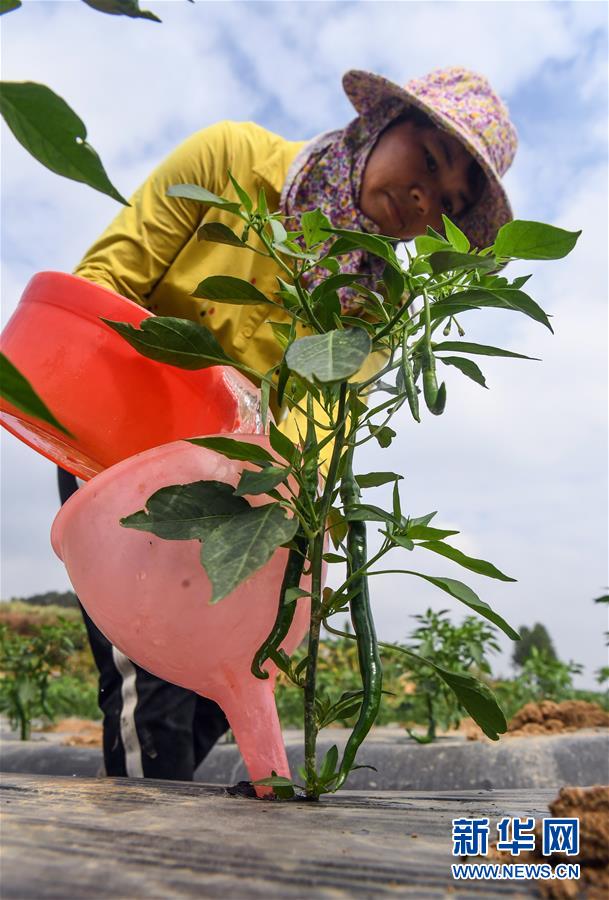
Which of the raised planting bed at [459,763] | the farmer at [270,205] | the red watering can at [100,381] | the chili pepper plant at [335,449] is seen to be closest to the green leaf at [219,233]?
the chili pepper plant at [335,449]

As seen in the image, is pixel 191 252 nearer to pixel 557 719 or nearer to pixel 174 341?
pixel 174 341

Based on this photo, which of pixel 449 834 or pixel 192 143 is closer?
pixel 449 834

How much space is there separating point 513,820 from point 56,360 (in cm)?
74

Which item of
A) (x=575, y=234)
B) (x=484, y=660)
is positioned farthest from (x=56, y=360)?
(x=484, y=660)

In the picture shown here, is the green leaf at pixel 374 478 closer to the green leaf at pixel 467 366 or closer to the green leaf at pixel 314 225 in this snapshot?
the green leaf at pixel 467 366

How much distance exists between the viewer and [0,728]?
169 inches

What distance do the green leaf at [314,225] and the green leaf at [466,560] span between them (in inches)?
13.5

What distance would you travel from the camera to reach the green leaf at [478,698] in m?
0.78

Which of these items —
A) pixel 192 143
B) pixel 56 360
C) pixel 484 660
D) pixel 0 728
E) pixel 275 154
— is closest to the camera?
pixel 56 360

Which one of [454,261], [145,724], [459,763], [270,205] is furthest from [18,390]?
[459,763]

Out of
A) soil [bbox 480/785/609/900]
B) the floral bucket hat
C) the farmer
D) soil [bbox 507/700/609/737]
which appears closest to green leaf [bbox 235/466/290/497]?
soil [bbox 480/785/609/900]

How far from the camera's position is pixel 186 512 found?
71 centimetres

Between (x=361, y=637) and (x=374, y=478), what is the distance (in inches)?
7.1

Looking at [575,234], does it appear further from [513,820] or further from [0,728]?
[0,728]
